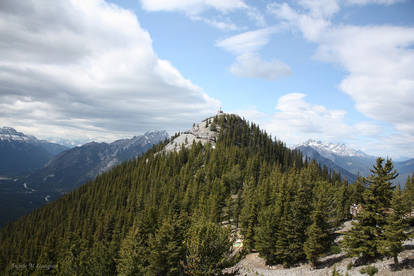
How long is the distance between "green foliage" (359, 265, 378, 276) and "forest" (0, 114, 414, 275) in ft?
6.79

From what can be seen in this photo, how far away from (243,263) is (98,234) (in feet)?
255

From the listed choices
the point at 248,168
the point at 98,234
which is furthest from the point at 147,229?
the point at 248,168

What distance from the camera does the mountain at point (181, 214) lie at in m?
35.5

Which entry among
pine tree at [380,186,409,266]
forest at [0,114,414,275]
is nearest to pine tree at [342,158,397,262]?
forest at [0,114,414,275]

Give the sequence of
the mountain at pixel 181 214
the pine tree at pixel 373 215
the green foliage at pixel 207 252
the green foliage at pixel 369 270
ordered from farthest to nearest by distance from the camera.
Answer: the mountain at pixel 181 214, the pine tree at pixel 373 215, the green foliage at pixel 207 252, the green foliage at pixel 369 270

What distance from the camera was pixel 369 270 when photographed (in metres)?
27.0

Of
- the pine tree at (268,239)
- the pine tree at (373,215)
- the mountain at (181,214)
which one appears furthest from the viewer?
the pine tree at (268,239)

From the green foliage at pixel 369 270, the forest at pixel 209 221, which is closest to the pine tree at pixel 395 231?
the forest at pixel 209 221

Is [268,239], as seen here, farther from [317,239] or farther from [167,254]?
[167,254]

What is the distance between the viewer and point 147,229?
5919 cm

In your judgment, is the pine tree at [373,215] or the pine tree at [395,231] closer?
the pine tree at [395,231]

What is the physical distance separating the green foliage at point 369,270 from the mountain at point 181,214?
39.3 feet

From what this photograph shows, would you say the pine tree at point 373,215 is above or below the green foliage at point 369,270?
above

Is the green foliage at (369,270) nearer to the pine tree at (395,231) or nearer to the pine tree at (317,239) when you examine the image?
the pine tree at (395,231)
